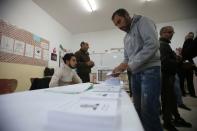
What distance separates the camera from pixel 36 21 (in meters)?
3.38

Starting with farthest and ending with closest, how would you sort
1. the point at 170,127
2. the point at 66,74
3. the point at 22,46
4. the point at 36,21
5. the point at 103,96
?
the point at 36,21 → the point at 22,46 → the point at 66,74 → the point at 170,127 → the point at 103,96

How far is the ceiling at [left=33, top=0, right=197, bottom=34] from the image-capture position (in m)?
2.99

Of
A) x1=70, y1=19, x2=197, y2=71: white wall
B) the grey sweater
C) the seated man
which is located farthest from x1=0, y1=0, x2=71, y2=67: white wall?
the grey sweater

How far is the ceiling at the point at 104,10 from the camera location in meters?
2.99

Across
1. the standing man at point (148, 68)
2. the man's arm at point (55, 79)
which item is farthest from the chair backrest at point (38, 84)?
the standing man at point (148, 68)

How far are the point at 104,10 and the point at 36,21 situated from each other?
64.3 inches

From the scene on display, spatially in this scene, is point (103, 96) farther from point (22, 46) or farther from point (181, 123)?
point (22, 46)

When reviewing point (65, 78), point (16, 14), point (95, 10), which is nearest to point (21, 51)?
point (16, 14)

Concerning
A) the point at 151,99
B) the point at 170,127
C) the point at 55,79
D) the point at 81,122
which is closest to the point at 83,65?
the point at 55,79

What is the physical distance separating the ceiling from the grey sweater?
209 centimetres

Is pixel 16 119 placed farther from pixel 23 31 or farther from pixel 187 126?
pixel 23 31

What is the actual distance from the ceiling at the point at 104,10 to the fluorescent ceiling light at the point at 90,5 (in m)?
0.08

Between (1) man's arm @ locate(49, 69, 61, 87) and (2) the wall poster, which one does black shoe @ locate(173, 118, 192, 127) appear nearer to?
(1) man's arm @ locate(49, 69, 61, 87)

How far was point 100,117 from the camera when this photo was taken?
0.20 metres
